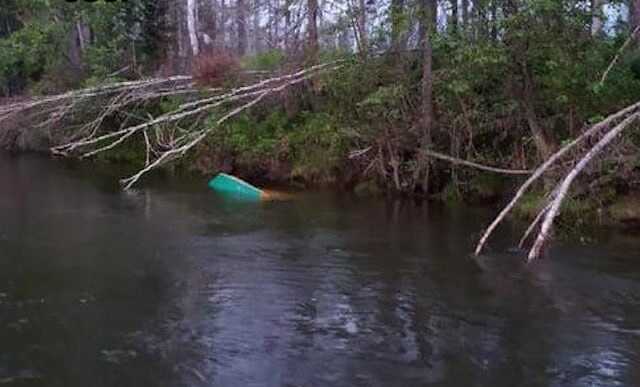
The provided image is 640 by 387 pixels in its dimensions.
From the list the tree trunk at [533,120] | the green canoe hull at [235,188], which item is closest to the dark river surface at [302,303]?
the tree trunk at [533,120]

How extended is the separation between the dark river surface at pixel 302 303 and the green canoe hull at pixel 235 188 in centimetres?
232

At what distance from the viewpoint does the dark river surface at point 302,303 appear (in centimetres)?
778

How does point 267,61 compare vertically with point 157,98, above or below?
above

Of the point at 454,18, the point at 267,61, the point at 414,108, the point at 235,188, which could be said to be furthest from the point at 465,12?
the point at 267,61

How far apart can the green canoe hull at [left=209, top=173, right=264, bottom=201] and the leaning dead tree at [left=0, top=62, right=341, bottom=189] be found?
1.02 metres

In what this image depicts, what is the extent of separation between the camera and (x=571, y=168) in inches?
509

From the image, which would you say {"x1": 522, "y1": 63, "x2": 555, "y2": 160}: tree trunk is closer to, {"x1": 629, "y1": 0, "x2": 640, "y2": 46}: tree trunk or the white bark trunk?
{"x1": 629, "y1": 0, "x2": 640, "y2": 46}: tree trunk

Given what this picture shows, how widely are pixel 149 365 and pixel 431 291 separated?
12.7 ft

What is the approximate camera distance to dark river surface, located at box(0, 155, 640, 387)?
306 inches

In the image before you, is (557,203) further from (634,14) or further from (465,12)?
(465,12)

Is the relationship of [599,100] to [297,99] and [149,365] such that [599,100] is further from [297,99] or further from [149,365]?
[149,365]

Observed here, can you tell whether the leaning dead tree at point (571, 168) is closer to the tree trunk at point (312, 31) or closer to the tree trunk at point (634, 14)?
the tree trunk at point (634, 14)

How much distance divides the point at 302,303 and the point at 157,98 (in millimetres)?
14170

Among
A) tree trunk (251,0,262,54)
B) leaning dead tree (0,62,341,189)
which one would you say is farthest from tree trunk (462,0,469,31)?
tree trunk (251,0,262,54)
